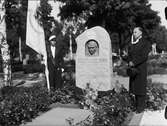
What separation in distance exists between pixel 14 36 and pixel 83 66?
46.7 meters

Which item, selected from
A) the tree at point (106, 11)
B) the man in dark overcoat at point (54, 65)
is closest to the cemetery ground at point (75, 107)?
the man in dark overcoat at point (54, 65)

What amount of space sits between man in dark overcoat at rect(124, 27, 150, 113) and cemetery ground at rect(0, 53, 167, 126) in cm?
25

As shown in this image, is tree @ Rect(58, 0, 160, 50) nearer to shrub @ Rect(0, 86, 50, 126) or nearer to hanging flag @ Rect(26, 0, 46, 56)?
hanging flag @ Rect(26, 0, 46, 56)

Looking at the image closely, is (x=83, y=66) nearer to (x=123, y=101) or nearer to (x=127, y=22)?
(x=123, y=101)

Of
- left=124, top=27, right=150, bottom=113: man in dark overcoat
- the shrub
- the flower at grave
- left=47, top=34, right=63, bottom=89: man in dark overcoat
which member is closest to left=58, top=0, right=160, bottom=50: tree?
left=47, top=34, right=63, bottom=89: man in dark overcoat

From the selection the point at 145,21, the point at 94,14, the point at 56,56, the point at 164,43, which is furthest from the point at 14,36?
the point at 164,43

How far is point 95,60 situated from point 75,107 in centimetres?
130

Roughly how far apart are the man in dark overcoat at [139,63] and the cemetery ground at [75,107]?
0.25 meters

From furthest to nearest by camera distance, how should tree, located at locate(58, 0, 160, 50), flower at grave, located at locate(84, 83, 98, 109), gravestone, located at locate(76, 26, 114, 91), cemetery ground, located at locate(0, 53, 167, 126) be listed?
1. tree, located at locate(58, 0, 160, 50)
2. gravestone, located at locate(76, 26, 114, 91)
3. flower at grave, located at locate(84, 83, 98, 109)
4. cemetery ground, located at locate(0, 53, 167, 126)

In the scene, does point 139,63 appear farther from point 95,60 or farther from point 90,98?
point 90,98

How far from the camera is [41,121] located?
702 cm

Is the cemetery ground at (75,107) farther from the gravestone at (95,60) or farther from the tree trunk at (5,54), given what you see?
the tree trunk at (5,54)

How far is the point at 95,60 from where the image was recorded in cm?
838

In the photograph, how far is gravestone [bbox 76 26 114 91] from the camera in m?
8.27
